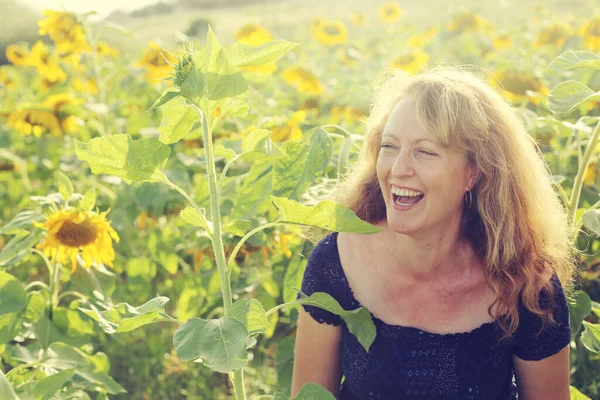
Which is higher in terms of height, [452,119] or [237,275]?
[452,119]

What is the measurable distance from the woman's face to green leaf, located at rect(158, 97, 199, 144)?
39 cm

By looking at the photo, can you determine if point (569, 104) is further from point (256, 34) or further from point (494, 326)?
point (256, 34)

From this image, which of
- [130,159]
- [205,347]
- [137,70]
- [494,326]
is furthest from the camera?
[137,70]

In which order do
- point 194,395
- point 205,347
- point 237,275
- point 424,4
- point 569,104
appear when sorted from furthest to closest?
point 424,4, point 194,395, point 237,275, point 569,104, point 205,347

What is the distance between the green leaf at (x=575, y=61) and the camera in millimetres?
1298

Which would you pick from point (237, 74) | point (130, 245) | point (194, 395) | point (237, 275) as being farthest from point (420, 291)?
point (130, 245)

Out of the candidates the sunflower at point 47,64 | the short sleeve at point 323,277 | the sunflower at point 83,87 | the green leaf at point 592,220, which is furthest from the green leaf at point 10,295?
the sunflower at point 47,64

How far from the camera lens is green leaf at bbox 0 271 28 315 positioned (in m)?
1.50

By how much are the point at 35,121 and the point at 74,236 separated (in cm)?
105

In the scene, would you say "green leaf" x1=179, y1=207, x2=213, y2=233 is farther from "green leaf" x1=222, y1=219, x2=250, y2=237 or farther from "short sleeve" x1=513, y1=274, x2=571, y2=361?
"short sleeve" x1=513, y1=274, x2=571, y2=361

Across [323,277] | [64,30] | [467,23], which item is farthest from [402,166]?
[467,23]

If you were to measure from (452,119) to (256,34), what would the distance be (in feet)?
8.34

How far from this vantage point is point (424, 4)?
1180 centimetres

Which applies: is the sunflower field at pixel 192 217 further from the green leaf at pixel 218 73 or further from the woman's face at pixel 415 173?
the woman's face at pixel 415 173
